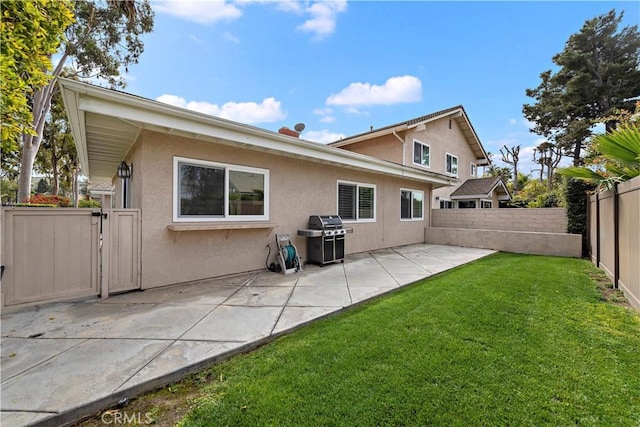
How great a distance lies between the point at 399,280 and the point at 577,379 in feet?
11.3

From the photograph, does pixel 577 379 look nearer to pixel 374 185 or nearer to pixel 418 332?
pixel 418 332

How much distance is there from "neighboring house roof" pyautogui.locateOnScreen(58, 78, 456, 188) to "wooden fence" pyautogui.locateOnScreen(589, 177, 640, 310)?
5.63 m

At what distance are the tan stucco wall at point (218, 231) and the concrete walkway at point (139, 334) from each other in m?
0.45

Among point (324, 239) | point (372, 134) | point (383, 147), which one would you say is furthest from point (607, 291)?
point (372, 134)

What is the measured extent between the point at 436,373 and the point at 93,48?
19.3 m

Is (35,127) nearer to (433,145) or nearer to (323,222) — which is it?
(323,222)

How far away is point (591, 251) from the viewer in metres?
8.30

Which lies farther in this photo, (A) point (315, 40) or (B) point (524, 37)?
(A) point (315, 40)

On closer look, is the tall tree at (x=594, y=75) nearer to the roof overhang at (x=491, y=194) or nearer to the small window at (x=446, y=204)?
the roof overhang at (x=491, y=194)

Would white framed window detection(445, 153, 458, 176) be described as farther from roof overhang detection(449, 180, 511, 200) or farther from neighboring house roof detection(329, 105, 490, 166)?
neighboring house roof detection(329, 105, 490, 166)

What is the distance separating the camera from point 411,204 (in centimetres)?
1180

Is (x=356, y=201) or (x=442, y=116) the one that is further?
(x=442, y=116)

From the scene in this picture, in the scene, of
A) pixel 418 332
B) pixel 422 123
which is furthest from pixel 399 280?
pixel 422 123

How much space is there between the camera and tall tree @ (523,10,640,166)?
1806 centimetres
